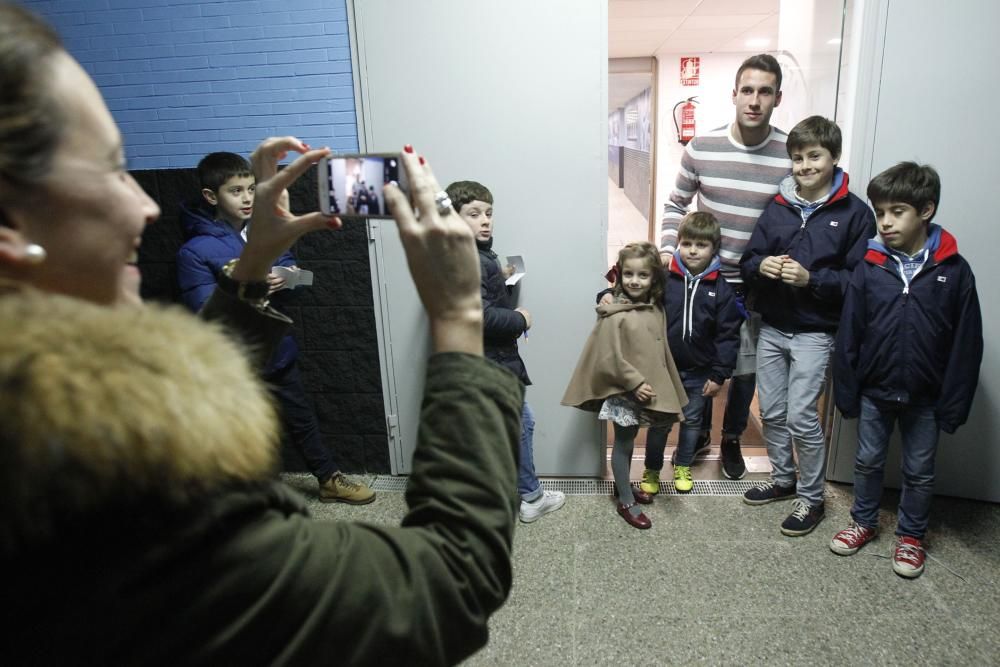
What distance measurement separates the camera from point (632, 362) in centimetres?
246

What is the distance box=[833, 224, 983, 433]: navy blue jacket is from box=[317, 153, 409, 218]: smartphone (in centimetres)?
198

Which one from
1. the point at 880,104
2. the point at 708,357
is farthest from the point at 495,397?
the point at 880,104

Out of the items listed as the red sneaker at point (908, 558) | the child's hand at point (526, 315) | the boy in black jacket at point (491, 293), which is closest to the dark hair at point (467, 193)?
the boy in black jacket at point (491, 293)

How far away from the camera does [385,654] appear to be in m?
0.55

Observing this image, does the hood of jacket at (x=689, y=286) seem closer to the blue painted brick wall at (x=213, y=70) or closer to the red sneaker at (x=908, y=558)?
the red sneaker at (x=908, y=558)

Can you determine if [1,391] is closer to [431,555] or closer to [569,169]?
[431,555]

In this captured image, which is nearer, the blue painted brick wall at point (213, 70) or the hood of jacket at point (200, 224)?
the hood of jacket at point (200, 224)

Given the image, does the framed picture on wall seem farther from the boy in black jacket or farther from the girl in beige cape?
the boy in black jacket

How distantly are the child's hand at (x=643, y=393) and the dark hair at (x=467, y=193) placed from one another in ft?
3.17

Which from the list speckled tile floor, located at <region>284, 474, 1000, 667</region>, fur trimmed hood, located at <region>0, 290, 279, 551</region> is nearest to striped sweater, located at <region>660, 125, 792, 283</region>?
speckled tile floor, located at <region>284, 474, 1000, 667</region>

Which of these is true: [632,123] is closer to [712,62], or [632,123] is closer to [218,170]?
[712,62]

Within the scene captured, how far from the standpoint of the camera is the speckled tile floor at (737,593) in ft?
6.02

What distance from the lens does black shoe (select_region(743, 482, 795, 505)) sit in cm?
262

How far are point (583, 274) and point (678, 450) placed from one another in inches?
37.8
